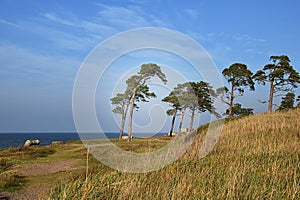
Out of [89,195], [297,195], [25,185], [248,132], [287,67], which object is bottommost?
[25,185]

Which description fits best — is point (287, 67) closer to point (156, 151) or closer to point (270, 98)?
point (270, 98)

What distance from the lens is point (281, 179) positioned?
16.8 feet

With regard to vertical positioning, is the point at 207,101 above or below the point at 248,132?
above

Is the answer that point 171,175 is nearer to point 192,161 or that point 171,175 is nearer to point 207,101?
point 192,161

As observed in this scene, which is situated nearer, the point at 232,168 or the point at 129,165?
the point at 232,168

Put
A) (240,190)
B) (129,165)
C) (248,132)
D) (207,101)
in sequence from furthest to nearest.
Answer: (207,101)
(248,132)
(129,165)
(240,190)

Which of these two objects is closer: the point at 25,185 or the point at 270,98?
the point at 25,185

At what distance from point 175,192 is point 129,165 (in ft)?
7.53

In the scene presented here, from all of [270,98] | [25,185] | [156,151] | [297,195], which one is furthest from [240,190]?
[270,98]

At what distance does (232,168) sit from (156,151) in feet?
9.13

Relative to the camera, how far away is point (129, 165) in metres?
6.36

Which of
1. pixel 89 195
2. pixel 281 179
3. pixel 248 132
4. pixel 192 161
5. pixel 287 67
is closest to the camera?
pixel 89 195

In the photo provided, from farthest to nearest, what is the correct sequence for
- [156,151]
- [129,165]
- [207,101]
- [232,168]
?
[207,101] < [156,151] < [129,165] < [232,168]

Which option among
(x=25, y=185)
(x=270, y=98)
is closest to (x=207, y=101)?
(x=270, y=98)
